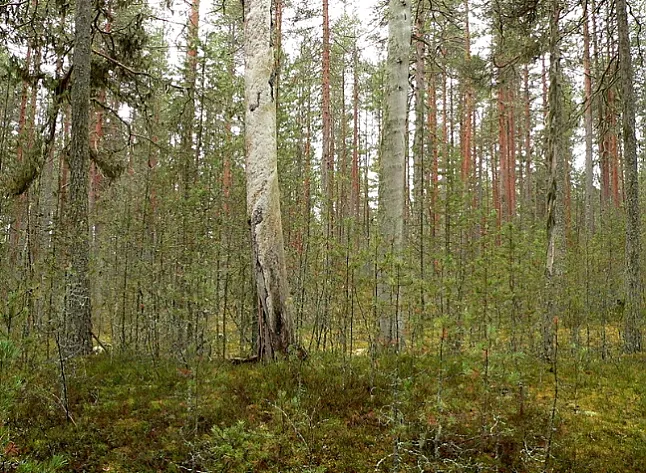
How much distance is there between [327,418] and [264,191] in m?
2.52

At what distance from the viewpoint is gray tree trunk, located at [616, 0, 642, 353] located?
268 inches

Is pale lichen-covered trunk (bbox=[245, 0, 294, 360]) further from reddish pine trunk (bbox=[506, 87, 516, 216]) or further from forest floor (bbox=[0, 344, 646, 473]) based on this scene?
reddish pine trunk (bbox=[506, 87, 516, 216])

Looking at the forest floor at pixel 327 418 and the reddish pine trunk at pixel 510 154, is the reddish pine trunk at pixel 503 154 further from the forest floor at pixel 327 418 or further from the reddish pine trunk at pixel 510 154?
the forest floor at pixel 327 418

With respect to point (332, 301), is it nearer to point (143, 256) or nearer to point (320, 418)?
point (320, 418)

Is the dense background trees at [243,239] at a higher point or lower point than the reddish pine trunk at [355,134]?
lower

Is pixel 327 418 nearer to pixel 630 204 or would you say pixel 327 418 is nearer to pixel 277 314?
pixel 277 314

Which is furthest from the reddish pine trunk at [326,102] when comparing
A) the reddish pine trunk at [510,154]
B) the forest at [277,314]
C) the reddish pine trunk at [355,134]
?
the reddish pine trunk at [510,154]

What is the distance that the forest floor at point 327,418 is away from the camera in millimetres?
3586

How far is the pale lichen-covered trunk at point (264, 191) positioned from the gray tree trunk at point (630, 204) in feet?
16.3

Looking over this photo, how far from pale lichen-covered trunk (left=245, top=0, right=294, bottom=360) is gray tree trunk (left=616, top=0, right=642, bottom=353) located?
496 cm

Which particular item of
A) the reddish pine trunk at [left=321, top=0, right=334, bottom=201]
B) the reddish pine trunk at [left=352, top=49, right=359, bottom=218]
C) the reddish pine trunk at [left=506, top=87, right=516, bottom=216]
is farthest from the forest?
the reddish pine trunk at [left=352, top=49, right=359, bottom=218]

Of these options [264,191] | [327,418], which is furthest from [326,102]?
[327,418]

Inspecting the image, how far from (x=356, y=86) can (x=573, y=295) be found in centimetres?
1853

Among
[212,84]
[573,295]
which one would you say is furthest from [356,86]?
[573,295]
